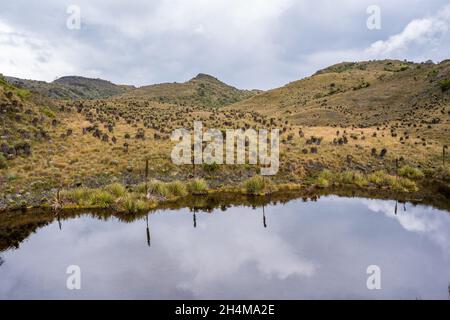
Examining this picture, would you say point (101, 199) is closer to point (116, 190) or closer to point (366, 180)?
point (116, 190)

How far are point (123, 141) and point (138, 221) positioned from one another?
1796 centimetres

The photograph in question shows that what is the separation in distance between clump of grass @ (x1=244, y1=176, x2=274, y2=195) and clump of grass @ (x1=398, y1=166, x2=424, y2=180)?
14277 mm

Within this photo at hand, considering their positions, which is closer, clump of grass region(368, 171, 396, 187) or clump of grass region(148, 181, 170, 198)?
clump of grass region(148, 181, 170, 198)

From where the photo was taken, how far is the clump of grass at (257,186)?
27.6 metres

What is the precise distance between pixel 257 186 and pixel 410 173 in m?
16.4

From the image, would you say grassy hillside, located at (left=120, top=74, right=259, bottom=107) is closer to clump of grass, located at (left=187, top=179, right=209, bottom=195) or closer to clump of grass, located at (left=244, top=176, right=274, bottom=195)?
clump of grass, located at (left=244, top=176, right=274, bottom=195)

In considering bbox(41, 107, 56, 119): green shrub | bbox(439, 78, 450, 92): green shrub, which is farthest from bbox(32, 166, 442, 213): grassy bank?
bbox(439, 78, 450, 92): green shrub

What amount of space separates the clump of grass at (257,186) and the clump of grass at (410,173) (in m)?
14.3

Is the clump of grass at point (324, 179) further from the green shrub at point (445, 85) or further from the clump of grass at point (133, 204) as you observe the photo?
the green shrub at point (445, 85)

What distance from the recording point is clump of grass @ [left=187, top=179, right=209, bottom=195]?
2694cm

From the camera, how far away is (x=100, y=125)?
139 feet
